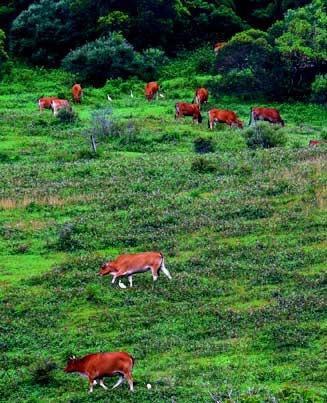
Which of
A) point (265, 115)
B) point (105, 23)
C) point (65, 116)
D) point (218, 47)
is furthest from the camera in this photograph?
point (105, 23)

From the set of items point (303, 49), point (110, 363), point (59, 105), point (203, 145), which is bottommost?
point (203, 145)

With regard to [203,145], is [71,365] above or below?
above

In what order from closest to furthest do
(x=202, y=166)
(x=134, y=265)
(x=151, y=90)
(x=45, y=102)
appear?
(x=134, y=265), (x=202, y=166), (x=45, y=102), (x=151, y=90)

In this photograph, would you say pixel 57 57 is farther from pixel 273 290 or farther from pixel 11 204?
pixel 273 290

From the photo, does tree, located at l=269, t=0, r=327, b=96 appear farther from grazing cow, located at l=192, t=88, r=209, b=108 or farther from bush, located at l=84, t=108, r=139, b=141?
bush, located at l=84, t=108, r=139, b=141

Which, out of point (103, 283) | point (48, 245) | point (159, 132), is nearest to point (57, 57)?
point (159, 132)

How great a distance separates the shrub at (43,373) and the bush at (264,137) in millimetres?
17742

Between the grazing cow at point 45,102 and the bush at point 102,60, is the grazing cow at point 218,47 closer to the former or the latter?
the bush at point 102,60

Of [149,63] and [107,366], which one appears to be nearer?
[107,366]

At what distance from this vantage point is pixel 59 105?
38406 millimetres

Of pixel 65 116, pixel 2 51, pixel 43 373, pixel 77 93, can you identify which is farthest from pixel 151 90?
pixel 43 373

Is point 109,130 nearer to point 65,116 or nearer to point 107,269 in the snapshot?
point 65,116

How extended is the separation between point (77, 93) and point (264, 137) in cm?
1027

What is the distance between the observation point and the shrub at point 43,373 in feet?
56.5
